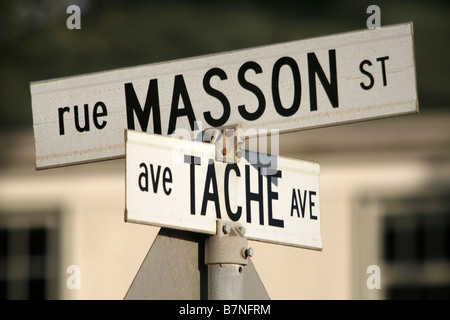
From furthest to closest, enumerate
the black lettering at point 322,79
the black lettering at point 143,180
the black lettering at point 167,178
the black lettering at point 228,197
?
the black lettering at point 322,79
the black lettering at point 228,197
the black lettering at point 167,178
the black lettering at point 143,180

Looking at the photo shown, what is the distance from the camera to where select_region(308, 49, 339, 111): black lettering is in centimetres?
448

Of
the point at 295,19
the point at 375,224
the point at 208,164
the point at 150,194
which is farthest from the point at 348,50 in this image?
the point at 295,19

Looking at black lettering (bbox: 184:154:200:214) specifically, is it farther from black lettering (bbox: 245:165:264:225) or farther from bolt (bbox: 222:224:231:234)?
black lettering (bbox: 245:165:264:225)

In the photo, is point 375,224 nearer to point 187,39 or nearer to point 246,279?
point 187,39

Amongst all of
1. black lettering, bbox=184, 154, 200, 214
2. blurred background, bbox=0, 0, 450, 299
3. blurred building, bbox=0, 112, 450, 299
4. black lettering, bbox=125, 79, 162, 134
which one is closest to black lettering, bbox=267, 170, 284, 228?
black lettering, bbox=184, 154, 200, 214

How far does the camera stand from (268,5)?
15.7 m

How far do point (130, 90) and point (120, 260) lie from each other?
9157 millimetres

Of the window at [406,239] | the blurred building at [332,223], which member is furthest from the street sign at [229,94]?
the window at [406,239]

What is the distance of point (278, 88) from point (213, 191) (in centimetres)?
53

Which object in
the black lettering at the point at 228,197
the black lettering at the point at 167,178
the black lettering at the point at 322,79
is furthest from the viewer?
the black lettering at the point at 322,79

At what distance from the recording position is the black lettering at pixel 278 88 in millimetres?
4500

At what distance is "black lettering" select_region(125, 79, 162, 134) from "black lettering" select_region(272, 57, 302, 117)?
476 millimetres

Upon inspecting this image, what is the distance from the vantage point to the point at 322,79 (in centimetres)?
450

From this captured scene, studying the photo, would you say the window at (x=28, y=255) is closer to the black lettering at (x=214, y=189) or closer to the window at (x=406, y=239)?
the window at (x=406, y=239)
